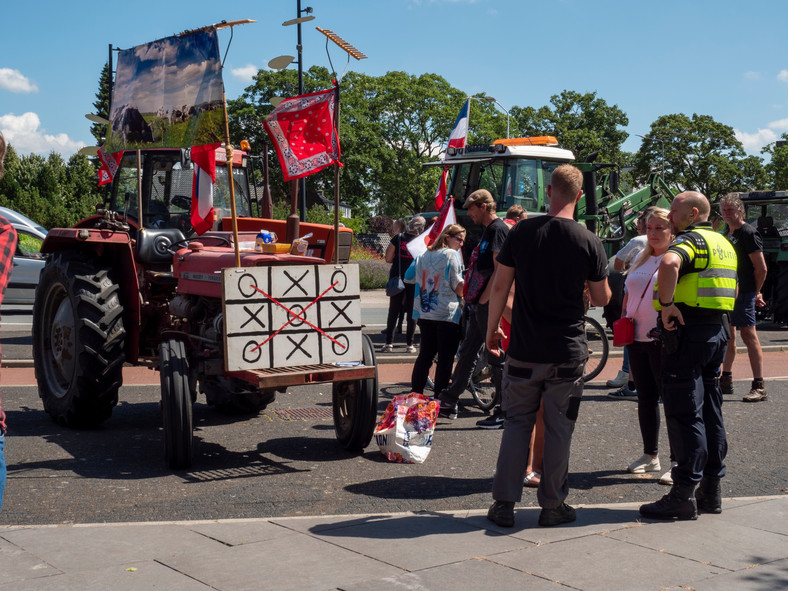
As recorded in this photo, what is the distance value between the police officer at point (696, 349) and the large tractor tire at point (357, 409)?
7.24ft

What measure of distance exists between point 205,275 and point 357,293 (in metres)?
1.28

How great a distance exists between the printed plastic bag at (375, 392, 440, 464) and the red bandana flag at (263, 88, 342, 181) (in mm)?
2002

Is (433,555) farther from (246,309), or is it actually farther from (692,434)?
(246,309)

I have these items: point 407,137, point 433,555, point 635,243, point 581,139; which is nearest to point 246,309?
point 433,555

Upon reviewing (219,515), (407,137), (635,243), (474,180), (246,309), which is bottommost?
(219,515)

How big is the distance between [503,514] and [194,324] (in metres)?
3.42

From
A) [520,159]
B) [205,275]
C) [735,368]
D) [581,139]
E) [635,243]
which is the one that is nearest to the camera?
[205,275]

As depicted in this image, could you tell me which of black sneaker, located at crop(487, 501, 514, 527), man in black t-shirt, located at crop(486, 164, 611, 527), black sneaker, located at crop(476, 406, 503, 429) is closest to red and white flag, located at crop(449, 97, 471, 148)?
black sneaker, located at crop(476, 406, 503, 429)

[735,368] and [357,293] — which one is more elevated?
[357,293]

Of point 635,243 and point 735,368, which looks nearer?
point 635,243

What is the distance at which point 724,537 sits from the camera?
4.77 metres

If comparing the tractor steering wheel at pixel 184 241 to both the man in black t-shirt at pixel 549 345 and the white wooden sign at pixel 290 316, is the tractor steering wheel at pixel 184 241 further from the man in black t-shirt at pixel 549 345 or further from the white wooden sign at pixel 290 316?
the man in black t-shirt at pixel 549 345

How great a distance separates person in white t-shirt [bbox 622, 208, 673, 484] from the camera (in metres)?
6.20

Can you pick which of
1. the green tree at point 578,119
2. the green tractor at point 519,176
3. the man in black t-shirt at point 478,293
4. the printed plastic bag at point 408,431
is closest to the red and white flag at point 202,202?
the man in black t-shirt at point 478,293
